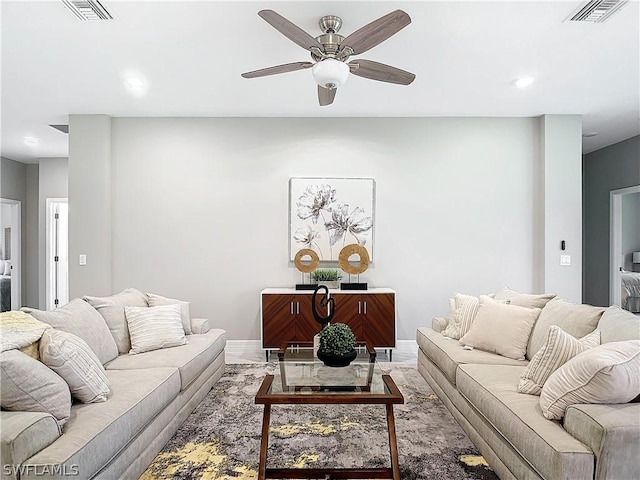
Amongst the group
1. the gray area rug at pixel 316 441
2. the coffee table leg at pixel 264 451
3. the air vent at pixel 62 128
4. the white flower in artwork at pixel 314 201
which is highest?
the air vent at pixel 62 128

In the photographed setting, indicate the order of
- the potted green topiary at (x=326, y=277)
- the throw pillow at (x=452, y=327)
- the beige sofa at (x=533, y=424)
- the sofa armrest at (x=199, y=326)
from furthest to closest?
1. the potted green topiary at (x=326, y=277)
2. the sofa armrest at (x=199, y=326)
3. the throw pillow at (x=452, y=327)
4. the beige sofa at (x=533, y=424)

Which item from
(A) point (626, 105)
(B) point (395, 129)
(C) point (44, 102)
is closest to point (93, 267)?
(C) point (44, 102)

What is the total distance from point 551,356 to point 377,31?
6.43 ft

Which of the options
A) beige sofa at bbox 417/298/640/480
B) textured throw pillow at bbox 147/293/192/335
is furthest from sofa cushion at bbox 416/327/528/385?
textured throw pillow at bbox 147/293/192/335

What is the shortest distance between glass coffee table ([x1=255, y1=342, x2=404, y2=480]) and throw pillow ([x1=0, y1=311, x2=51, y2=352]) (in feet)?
3.64

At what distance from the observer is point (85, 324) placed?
111 inches

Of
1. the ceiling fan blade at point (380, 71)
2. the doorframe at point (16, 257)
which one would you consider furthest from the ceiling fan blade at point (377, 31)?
the doorframe at point (16, 257)

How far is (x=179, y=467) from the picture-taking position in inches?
92.9

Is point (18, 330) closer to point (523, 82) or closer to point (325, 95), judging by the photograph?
point (325, 95)

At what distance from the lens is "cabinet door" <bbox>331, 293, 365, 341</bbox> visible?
15.3 ft

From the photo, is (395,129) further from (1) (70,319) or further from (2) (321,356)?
(1) (70,319)

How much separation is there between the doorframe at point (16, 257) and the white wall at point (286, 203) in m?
3.44

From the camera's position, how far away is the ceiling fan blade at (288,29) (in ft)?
7.59

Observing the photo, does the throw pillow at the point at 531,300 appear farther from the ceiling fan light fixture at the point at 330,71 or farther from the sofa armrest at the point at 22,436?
the sofa armrest at the point at 22,436
